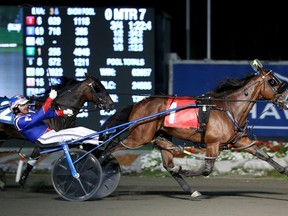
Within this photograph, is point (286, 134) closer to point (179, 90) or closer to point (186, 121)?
point (179, 90)

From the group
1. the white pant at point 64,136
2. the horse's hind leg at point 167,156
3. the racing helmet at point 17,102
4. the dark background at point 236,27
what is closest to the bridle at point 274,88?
the horse's hind leg at point 167,156

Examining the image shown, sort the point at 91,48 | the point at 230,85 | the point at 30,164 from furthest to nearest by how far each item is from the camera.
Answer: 1. the point at 91,48
2. the point at 30,164
3. the point at 230,85

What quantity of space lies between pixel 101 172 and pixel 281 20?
20.4m

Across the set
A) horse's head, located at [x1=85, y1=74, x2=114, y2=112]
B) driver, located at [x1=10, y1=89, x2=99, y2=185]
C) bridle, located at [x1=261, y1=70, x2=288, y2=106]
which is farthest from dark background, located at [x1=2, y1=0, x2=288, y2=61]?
driver, located at [x1=10, y1=89, x2=99, y2=185]

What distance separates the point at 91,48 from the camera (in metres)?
15.5

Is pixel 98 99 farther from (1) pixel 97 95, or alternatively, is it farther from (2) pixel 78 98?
(2) pixel 78 98

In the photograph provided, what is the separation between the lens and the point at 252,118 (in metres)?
16.0

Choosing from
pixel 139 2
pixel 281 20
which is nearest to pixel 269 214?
pixel 139 2

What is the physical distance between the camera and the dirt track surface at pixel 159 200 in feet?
31.2

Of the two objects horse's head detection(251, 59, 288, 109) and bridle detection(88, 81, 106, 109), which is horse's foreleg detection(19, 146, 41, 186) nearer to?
bridle detection(88, 81, 106, 109)

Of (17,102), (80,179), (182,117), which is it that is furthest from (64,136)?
(182,117)

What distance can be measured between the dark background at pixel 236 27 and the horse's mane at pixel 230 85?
17.3 m

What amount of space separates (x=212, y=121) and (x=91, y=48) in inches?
216

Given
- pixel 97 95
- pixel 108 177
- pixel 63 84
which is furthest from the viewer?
pixel 63 84
